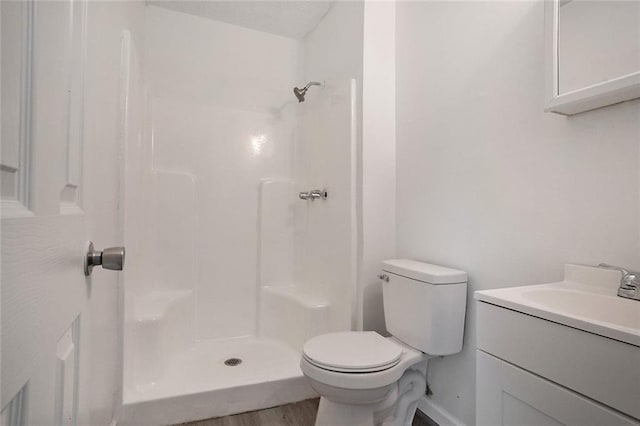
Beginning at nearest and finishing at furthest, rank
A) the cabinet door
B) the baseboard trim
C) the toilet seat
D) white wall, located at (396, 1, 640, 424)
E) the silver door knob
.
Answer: the silver door knob
the cabinet door
white wall, located at (396, 1, 640, 424)
the toilet seat
the baseboard trim

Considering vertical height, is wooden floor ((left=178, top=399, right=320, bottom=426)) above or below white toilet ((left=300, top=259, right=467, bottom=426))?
below

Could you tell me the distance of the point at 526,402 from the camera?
78 centimetres

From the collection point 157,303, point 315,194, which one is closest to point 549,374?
point 315,194

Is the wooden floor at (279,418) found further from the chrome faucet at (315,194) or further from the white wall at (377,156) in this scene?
the chrome faucet at (315,194)

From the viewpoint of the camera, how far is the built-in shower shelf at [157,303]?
172 centimetres

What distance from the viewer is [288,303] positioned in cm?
225

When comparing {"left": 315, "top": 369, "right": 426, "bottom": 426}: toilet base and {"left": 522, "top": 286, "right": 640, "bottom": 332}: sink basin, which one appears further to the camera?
{"left": 315, "top": 369, "right": 426, "bottom": 426}: toilet base

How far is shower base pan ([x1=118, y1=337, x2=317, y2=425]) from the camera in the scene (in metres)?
1.53

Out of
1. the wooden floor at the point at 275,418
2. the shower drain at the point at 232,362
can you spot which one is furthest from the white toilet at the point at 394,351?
the shower drain at the point at 232,362

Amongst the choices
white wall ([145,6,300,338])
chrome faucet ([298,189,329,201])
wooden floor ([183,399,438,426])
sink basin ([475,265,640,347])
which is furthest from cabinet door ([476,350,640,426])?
white wall ([145,6,300,338])

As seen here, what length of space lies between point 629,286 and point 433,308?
0.63 metres

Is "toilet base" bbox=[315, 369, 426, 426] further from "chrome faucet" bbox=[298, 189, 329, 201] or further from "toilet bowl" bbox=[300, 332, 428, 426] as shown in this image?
"chrome faucet" bbox=[298, 189, 329, 201]

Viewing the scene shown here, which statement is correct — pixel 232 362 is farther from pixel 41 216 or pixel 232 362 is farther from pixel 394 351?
pixel 41 216

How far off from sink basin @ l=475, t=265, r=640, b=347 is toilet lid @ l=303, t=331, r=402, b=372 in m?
0.50
